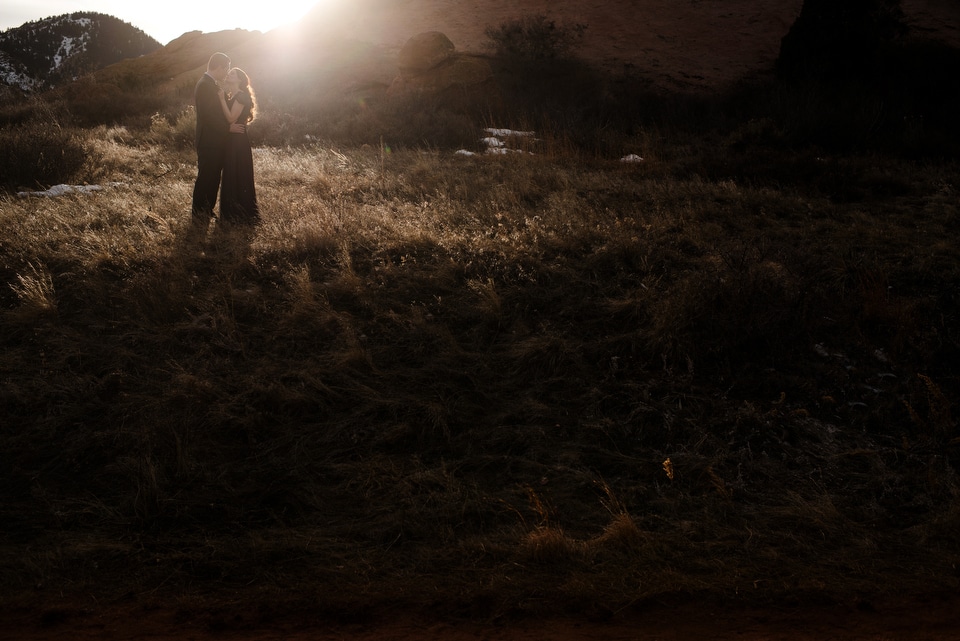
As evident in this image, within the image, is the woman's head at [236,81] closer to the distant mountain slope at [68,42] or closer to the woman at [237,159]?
the woman at [237,159]

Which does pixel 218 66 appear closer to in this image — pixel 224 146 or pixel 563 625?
pixel 224 146

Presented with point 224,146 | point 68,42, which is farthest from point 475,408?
point 68,42

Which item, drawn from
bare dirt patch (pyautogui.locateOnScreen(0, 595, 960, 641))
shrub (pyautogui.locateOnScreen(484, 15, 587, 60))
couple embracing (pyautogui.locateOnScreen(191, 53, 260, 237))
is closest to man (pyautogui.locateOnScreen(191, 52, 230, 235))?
couple embracing (pyautogui.locateOnScreen(191, 53, 260, 237))

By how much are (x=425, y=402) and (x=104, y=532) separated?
1.62 metres

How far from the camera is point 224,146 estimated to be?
605 cm

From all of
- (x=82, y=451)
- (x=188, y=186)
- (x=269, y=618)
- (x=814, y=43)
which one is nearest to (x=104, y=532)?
(x=82, y=451)

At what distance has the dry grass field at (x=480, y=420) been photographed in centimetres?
229

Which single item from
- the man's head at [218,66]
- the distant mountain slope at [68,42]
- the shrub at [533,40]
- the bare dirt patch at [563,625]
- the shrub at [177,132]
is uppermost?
the distant mountain slope at [68,42]

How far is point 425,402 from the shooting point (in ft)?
11.5

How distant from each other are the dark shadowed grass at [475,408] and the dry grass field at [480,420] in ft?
0.06

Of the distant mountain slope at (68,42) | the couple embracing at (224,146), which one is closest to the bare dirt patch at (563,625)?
the couple embracing at (224,146)

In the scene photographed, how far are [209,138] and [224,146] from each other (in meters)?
0.15

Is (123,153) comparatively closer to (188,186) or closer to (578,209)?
(188,186)

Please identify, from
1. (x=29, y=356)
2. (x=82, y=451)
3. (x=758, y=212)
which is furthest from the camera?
(x=758, y=212)
